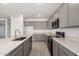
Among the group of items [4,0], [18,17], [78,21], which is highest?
[18,17]

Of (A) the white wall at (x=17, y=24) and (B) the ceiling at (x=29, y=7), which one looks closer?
(B) the ceiling at (x=29, y=7)

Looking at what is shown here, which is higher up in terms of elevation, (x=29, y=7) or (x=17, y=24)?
(x=29, y=7)

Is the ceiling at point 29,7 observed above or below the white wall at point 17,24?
above

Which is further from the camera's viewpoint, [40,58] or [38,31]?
[38,31]

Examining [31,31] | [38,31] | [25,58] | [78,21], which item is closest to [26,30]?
[31,31]

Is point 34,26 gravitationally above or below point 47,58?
above

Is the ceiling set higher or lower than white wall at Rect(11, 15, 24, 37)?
higher

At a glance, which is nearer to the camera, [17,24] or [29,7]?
[29,7]

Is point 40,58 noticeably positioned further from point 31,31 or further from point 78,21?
point 31,31

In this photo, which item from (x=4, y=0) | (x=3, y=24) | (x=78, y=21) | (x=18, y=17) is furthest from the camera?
(x=3, y=24)

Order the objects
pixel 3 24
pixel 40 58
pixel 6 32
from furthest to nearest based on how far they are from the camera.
Result: pixel 3 24
pixel 6 32
pixel 40 58

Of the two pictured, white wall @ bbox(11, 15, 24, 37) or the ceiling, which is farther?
white wall @ bbox(11, 15, 24, 37)

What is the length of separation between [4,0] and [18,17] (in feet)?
22.5

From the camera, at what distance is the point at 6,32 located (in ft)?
29.1
